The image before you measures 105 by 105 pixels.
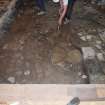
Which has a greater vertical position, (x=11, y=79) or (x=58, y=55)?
(x=11, y=79)

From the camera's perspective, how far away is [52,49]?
17.1 feet

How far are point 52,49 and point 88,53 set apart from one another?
766mm

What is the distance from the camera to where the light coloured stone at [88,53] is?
15.4 ft

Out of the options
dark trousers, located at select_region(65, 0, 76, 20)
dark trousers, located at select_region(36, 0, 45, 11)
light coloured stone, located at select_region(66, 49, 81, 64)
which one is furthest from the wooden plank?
dark trousers, located at select_region(36, 0, 45, 11)

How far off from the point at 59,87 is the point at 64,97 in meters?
0.21

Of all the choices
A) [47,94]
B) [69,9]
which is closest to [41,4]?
[69,9]

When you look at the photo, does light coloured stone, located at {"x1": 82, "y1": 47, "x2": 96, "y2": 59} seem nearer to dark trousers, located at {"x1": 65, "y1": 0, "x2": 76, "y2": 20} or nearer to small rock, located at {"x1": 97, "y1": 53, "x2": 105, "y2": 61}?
small rock, located at {"x1": 97, "y1": 53, "x2": 105, "y2": 61}

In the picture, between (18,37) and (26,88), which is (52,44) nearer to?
(18,37)

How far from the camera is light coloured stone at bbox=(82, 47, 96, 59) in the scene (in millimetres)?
4703

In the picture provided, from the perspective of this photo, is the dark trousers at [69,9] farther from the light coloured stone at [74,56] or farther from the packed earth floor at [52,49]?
the light coloured stone at [74,56]

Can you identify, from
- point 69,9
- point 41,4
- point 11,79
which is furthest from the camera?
point 41,4

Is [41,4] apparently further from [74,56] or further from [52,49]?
[74,56]

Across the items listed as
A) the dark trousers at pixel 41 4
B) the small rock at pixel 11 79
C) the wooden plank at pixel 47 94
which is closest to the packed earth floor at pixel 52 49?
the small rock at pixel 11 79

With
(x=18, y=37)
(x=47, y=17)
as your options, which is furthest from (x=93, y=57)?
(x=47, y=17)
